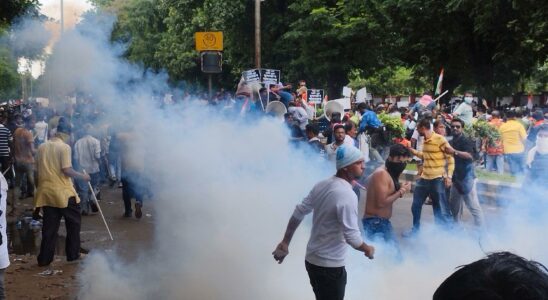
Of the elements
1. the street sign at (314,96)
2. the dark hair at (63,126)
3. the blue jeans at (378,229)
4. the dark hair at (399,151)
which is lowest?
the blue jeans at (378,229)

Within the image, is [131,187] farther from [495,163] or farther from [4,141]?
[495,163]

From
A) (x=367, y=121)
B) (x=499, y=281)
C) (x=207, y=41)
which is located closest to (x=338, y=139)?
(x=207, y=41)

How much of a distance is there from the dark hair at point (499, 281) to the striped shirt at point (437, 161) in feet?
25.6

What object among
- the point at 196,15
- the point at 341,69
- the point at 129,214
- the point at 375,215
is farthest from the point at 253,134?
the point at 341,69

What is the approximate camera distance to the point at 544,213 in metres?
7.64

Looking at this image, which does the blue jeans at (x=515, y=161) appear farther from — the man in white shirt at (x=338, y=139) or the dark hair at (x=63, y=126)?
the dark hair at (x=63, y=126)

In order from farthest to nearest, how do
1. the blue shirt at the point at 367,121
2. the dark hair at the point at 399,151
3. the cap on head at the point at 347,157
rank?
the blue shirt at the point at 367,121 < the dark hair at the point at 399,151 < the cap on head at the point at 347,157

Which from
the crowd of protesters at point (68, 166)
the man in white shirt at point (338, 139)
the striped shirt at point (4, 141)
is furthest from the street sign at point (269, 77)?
the man in white shirt at point (338, 139)

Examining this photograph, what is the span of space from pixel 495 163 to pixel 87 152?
902cm

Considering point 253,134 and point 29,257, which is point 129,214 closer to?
point 29,257

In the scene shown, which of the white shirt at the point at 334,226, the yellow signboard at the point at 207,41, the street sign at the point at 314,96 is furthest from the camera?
the street sign at the point at 314,96

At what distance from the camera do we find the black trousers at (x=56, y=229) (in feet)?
25.3

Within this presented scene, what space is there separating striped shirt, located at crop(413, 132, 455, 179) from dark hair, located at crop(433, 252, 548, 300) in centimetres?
780

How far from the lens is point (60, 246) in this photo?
9273 millimetres
